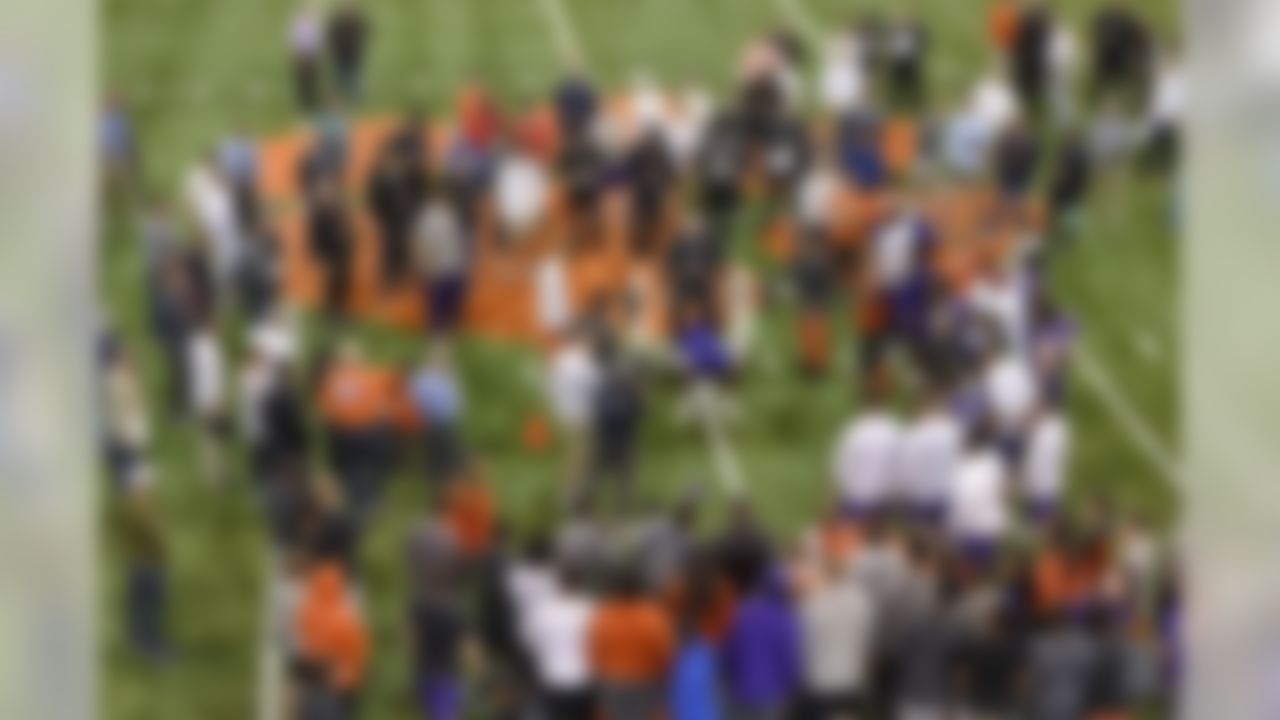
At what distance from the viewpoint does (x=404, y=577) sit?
14.0 ft

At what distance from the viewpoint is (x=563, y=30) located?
4.18 m

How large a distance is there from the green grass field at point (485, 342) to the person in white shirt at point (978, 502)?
15 centimetres

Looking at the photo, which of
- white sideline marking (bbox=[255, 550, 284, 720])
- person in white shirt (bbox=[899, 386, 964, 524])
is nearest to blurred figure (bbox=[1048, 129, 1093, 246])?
person in white shirt (bbox=[899, 386, 964, 524])

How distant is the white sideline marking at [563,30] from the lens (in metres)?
4.18

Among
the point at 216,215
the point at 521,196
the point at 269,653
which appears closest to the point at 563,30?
the point at 521,196

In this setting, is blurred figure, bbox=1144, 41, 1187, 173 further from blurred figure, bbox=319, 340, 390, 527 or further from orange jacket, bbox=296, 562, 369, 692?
orange jacket, bbox=296, 562, 369, 692

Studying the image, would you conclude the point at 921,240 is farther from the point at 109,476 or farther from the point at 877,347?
the point at 109,476

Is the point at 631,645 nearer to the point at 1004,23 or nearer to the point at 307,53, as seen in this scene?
the point at 307,53

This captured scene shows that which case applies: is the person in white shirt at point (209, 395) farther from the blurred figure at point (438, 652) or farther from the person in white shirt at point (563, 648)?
the person in white shirt at point (563, 648)

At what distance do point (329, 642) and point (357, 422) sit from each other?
1.33 feet

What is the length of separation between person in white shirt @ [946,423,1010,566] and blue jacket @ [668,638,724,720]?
1.66 ft

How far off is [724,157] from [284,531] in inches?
41.4

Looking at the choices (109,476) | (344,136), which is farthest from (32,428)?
(344,136)

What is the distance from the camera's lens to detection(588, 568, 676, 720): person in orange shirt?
4246 mm
